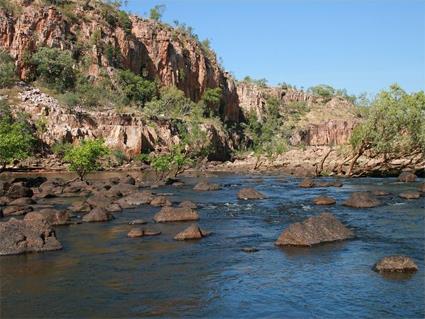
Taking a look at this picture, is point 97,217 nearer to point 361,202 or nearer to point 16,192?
point 16,192

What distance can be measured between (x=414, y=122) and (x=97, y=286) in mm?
46910

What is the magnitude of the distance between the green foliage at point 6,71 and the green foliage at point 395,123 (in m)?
56.2

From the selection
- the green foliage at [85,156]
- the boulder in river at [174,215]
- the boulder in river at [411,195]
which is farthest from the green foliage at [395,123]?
the boulder in river at [174,215]

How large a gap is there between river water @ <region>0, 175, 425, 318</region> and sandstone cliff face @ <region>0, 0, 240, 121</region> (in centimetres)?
7668

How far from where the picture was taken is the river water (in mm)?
13680

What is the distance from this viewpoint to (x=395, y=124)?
2160 inches

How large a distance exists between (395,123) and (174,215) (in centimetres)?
3511

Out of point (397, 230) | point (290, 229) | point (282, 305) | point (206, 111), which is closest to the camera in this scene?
point (282, 305)

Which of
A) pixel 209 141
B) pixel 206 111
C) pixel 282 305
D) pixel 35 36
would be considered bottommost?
pixel 282 305

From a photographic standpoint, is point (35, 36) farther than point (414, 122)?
Yes

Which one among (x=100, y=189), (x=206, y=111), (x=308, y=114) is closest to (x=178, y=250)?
(x=100, y=189)

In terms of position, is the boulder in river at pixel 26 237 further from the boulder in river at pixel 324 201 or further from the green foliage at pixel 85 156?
the green foliage at pixel 85 156

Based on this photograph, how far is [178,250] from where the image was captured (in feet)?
67.6

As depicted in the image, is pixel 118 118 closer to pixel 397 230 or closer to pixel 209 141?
pixel 209 141
